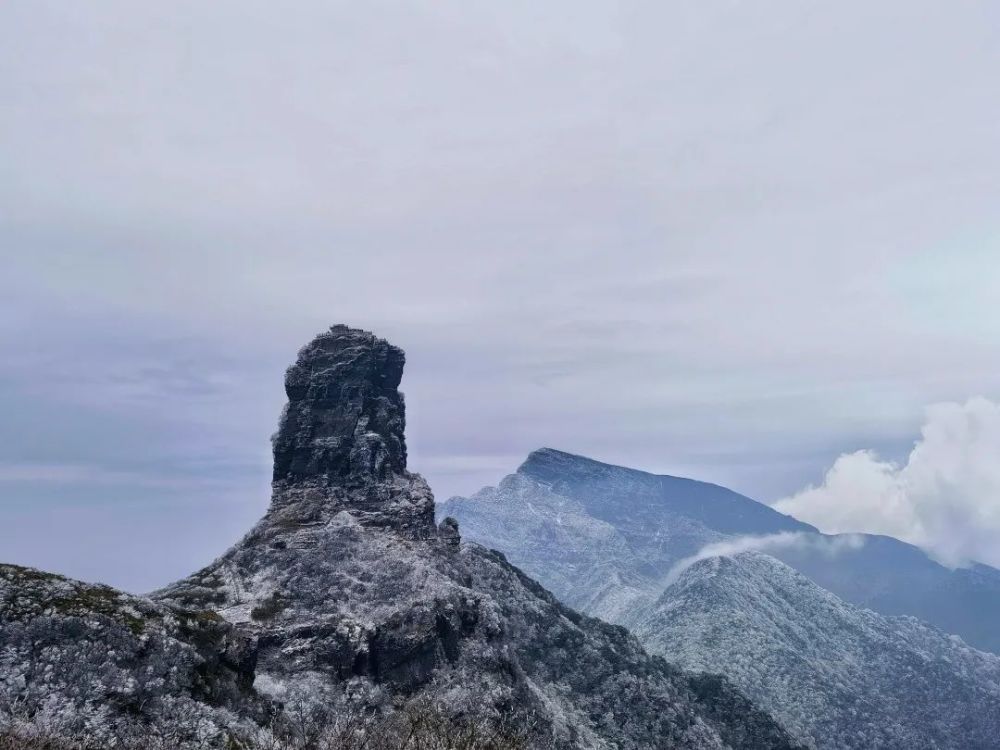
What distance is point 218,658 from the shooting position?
87.4 m

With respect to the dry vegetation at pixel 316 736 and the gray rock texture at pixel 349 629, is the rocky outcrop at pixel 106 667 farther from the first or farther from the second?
the dry vegetation at pixel 316 736

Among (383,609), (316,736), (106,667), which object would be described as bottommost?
(316,736)

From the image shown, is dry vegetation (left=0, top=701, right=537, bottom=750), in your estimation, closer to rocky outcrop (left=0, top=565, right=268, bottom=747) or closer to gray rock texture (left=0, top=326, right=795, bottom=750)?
rocky outcrop (left=0, top=565, right=268, bottom=747)

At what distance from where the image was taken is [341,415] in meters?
164

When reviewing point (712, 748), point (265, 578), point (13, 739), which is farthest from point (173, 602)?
point (712, 748)

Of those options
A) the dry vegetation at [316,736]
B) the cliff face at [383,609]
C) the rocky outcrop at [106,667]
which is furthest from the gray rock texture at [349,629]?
the dry vegetation at [316,736]

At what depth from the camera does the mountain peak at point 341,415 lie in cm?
15900

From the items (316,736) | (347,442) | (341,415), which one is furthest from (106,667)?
(341,415)

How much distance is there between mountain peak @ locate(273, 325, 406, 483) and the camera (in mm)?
159000

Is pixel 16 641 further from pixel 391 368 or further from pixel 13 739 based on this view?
pixel 391 368

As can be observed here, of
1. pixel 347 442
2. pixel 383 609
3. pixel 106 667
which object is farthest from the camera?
pixel 347 442

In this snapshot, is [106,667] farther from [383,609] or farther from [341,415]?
[341,415]

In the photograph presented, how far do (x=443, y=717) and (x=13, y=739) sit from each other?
6439cm

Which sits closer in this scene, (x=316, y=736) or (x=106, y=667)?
(x=106, y=667)
